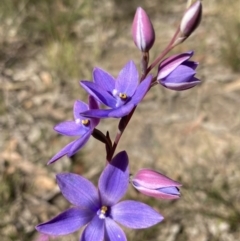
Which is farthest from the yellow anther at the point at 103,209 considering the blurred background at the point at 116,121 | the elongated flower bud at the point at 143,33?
the blurred background at the point at 116,121

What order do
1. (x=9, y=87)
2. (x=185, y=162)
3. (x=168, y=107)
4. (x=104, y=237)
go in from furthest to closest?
1. (x=9, y=87)
2. (x=168, y=107)
3. (x=185, y=162)
4. (x=104, y=237)

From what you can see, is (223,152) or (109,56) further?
(109,56)

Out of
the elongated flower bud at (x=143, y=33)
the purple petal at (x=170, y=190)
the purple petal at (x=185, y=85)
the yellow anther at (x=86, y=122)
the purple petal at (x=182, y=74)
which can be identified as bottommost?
the purple petal at (x=170, y=190)

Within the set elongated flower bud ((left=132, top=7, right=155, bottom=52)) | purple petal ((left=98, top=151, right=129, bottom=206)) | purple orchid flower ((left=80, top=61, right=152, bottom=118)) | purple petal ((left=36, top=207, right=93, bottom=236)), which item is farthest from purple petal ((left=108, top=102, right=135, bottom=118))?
purple petal ((left=36, top=207, right=93, bottom=236))

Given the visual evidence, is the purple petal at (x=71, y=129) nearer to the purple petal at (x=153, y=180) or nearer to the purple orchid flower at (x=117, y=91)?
the purple orchid flower at (x=117, y=91)

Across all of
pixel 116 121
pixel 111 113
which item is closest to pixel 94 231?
pixel 111 113

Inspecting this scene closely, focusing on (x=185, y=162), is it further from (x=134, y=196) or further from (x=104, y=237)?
(x=104, y=237)

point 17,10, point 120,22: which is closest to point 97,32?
point 120,22

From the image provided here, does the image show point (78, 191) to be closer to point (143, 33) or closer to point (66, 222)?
point (66, 222)
